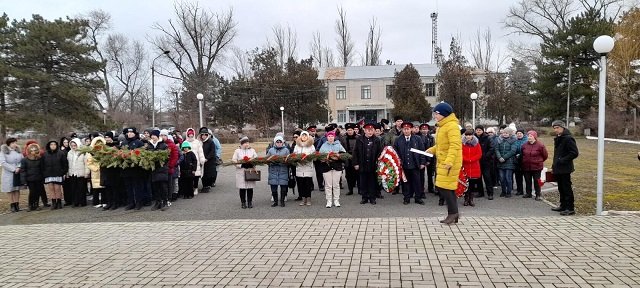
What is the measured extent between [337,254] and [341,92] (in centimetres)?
5404

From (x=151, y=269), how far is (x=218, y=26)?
5243 centimetres

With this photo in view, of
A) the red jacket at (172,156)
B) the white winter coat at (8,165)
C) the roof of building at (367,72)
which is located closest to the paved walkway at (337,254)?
the red jacket at (172,156)

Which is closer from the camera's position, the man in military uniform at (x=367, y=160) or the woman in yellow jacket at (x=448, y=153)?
the woman in yellow jacket at (x=448, y=153)

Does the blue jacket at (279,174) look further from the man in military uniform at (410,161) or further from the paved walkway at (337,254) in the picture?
the man in military uniform at (410,161)

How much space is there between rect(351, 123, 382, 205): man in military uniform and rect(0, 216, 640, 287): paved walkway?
1849 millimetres

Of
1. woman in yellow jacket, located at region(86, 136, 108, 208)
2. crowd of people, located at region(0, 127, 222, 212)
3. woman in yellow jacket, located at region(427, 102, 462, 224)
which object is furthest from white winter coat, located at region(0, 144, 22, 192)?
woman in yellow jacket, located at region(427, 102, 462, 224)

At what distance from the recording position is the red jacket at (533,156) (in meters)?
9.63

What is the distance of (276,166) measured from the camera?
963cm

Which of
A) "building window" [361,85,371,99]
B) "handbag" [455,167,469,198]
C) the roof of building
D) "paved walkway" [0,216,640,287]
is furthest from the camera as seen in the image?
"building window" [361,85,371,99]

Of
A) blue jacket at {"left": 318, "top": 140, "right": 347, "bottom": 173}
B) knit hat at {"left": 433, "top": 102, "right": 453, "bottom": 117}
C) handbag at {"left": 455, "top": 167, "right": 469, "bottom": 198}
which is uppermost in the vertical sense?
knit hat at {"left": 433, "top": 102, "right": 453, "bottom": 117}

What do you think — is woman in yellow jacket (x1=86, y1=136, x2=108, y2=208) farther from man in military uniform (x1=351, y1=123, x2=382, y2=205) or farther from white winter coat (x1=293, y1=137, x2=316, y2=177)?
man in military uniform (x1=351, y1=123, x2=382, y2=205)

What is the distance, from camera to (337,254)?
5801 millimetres

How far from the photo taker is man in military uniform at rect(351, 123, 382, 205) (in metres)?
9.51

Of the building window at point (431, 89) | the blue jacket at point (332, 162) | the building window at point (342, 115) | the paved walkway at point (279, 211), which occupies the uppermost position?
the building window at point (431, 89)
